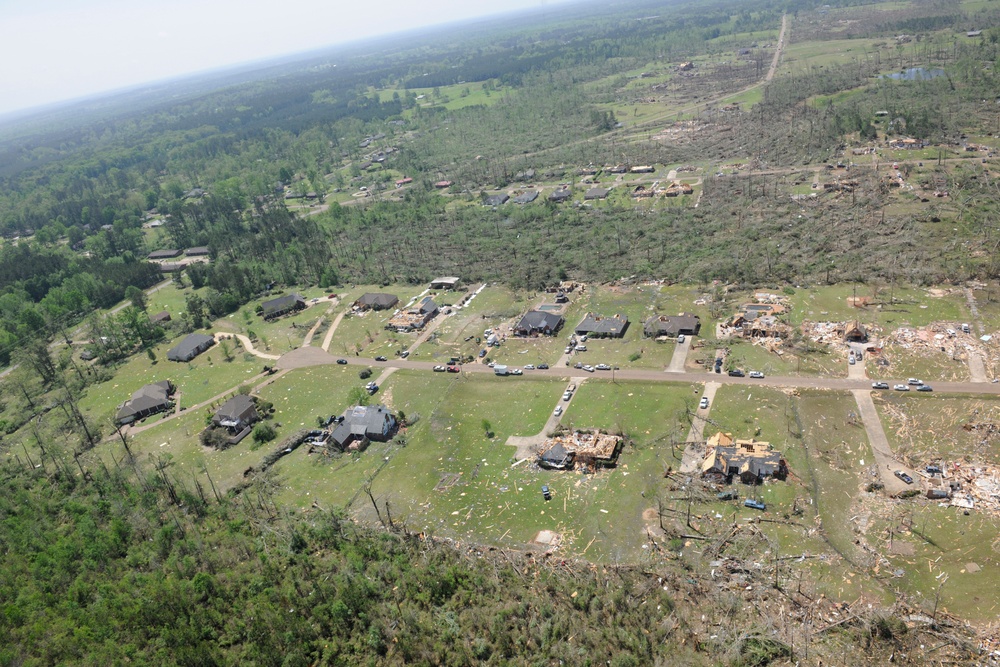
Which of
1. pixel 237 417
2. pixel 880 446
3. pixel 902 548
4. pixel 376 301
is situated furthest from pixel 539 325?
pixel 902 548

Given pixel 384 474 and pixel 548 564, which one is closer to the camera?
pixel 548 564

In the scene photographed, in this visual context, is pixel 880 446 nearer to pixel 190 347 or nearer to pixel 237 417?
pixel 237 417

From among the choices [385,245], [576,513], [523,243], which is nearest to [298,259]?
[385,245]

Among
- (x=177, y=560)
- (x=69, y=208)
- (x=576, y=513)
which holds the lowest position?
(x=576, y=513)

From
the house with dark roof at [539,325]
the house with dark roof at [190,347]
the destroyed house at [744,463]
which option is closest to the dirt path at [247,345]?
the house with dark roof at [190,347]

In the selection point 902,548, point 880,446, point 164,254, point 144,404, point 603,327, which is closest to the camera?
point 902,548

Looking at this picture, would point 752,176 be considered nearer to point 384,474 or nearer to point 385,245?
point 385,245
